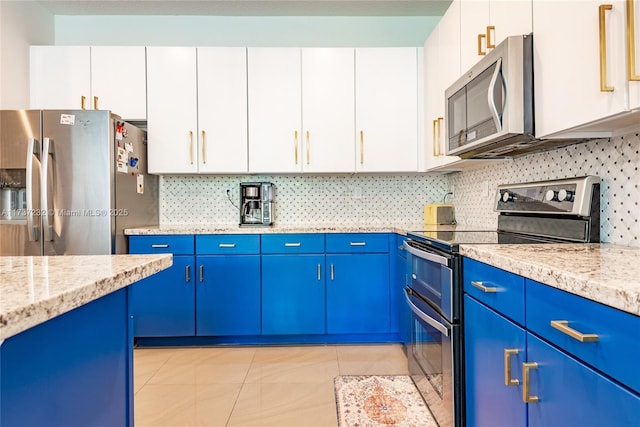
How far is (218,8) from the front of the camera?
305 centimetres

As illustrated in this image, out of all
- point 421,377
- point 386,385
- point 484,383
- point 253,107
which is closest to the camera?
point 484,383

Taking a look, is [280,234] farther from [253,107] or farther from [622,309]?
[622,309]

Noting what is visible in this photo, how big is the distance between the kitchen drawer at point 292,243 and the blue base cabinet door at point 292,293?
37mm

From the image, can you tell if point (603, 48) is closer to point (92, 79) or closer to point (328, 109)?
point (328, 109)

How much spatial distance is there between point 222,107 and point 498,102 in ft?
6.59

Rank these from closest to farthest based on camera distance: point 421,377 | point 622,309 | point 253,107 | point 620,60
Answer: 1. point 622,309
2. point 620,60
3. point 421,377
4. point 253,107

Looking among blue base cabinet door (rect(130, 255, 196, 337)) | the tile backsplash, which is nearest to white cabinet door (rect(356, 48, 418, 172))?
the tile backsplash

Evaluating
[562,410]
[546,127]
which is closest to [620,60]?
[546,127]

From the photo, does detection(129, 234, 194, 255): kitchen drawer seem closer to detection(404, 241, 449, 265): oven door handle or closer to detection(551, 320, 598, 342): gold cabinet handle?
detection(404, 241, 449, 265): oven door handle

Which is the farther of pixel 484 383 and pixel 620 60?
pixel 484 383

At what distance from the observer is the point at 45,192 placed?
238cm

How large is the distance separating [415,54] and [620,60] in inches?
80.3

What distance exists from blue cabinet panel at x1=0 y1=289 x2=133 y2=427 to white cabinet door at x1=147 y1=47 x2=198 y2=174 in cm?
200

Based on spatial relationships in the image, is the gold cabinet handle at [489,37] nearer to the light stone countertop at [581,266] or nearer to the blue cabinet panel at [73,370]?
the light stone countertop at [581,266]
